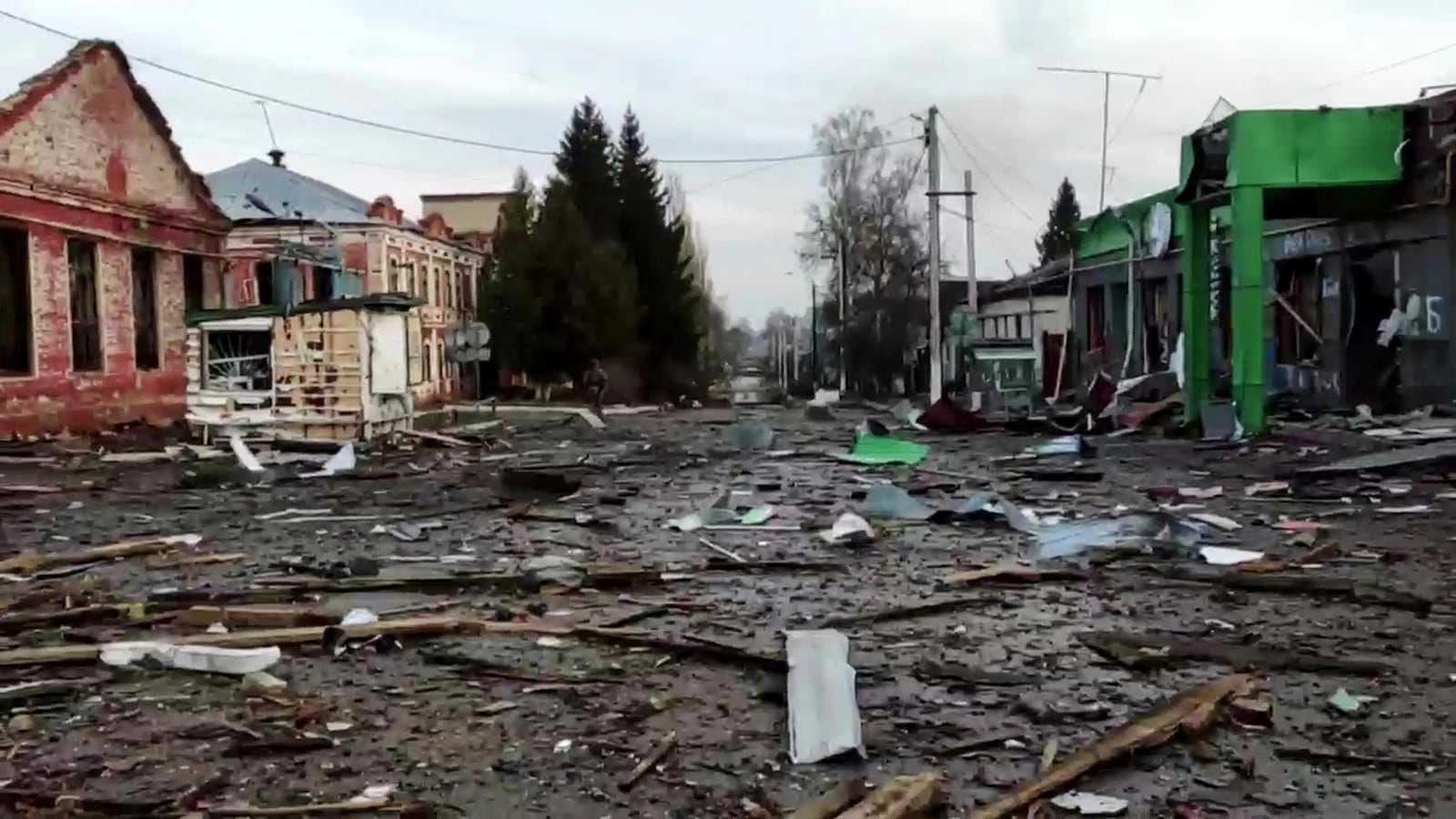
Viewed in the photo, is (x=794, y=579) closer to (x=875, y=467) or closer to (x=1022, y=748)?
(x=1022, y=748)

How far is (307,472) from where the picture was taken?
19.1 metres

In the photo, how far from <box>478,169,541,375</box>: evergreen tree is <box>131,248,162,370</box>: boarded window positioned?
2268 centimetres

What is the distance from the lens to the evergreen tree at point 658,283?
6153 centimetres

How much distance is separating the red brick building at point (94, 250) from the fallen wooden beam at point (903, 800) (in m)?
22.3

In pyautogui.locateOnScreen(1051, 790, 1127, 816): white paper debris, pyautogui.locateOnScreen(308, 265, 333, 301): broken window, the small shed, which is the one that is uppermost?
pyautogui.locateOnScreen(308, 265, 333, 301): broken window

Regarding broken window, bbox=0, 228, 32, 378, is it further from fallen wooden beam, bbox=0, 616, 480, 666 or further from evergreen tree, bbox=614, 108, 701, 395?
evergreen tree, bbox=614, 108, 701, 395

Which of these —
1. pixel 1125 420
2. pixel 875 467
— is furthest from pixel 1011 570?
pixel 1125 420

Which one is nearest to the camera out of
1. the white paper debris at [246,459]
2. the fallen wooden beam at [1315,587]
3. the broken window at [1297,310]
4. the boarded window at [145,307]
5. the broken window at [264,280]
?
the fallen wooden beam at [1315,587]

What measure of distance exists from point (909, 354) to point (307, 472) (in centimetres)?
4664

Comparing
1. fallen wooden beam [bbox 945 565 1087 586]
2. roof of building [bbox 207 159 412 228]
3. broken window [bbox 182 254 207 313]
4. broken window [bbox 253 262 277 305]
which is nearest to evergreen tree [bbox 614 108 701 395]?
roof of building [bbox 207 159 412 228]

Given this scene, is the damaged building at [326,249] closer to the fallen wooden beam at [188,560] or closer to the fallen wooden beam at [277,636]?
the fallen wooden beam at [188,560]

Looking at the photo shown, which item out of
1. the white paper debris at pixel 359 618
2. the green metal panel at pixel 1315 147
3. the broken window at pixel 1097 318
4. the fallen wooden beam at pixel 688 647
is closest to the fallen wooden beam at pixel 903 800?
the fallen wooden beam at pixel 688 647

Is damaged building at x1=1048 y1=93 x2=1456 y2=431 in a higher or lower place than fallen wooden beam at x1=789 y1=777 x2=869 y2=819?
higher

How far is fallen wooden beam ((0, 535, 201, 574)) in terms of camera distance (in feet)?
33.5
